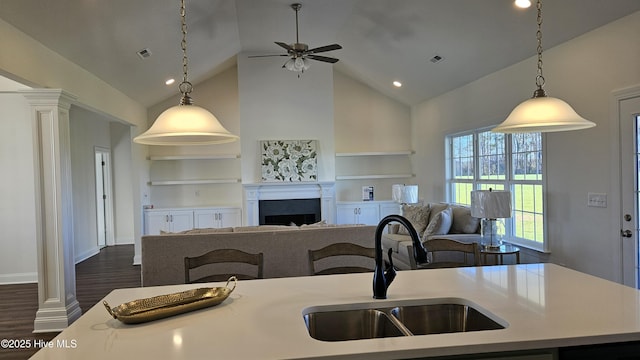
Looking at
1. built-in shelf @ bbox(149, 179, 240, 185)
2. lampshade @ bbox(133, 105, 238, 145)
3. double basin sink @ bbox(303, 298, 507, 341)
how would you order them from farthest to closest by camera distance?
1. built-in shelf @ bbox(149, 179, 240, 185)
2. lampshade @ bbox(133, 105, 238, 145)
3. double basin sink @ bbox(303, 298, 507, 341)

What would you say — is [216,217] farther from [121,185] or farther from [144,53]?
[144,53]

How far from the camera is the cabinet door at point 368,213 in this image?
8172 millimetres

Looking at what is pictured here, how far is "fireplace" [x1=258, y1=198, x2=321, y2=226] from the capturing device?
7715 mm

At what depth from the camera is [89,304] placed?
4746 millimetres

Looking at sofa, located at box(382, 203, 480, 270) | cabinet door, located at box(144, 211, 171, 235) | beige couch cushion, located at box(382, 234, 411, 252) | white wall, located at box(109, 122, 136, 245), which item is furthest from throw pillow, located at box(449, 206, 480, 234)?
white wall, located at box(109, 122, 136, 245)

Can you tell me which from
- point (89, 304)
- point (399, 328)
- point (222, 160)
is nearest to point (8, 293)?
point (89, 304)

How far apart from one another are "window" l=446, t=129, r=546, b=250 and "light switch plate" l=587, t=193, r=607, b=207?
69cm

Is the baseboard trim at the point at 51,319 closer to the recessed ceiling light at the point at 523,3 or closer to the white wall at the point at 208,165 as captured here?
the white wall at the point at 208,165

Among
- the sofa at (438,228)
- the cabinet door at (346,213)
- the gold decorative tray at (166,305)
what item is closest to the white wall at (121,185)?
the cabinet door at (346,213)

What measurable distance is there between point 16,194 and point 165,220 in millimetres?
2231

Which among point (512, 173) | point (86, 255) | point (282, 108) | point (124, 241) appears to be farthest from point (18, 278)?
point (512, 173)

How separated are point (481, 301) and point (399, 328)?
39 centimetres

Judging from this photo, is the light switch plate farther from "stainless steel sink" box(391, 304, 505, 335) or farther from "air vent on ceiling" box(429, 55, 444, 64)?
"stainless steel sink" box(391, 304, 505, 335)

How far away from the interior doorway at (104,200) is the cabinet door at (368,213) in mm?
5128
